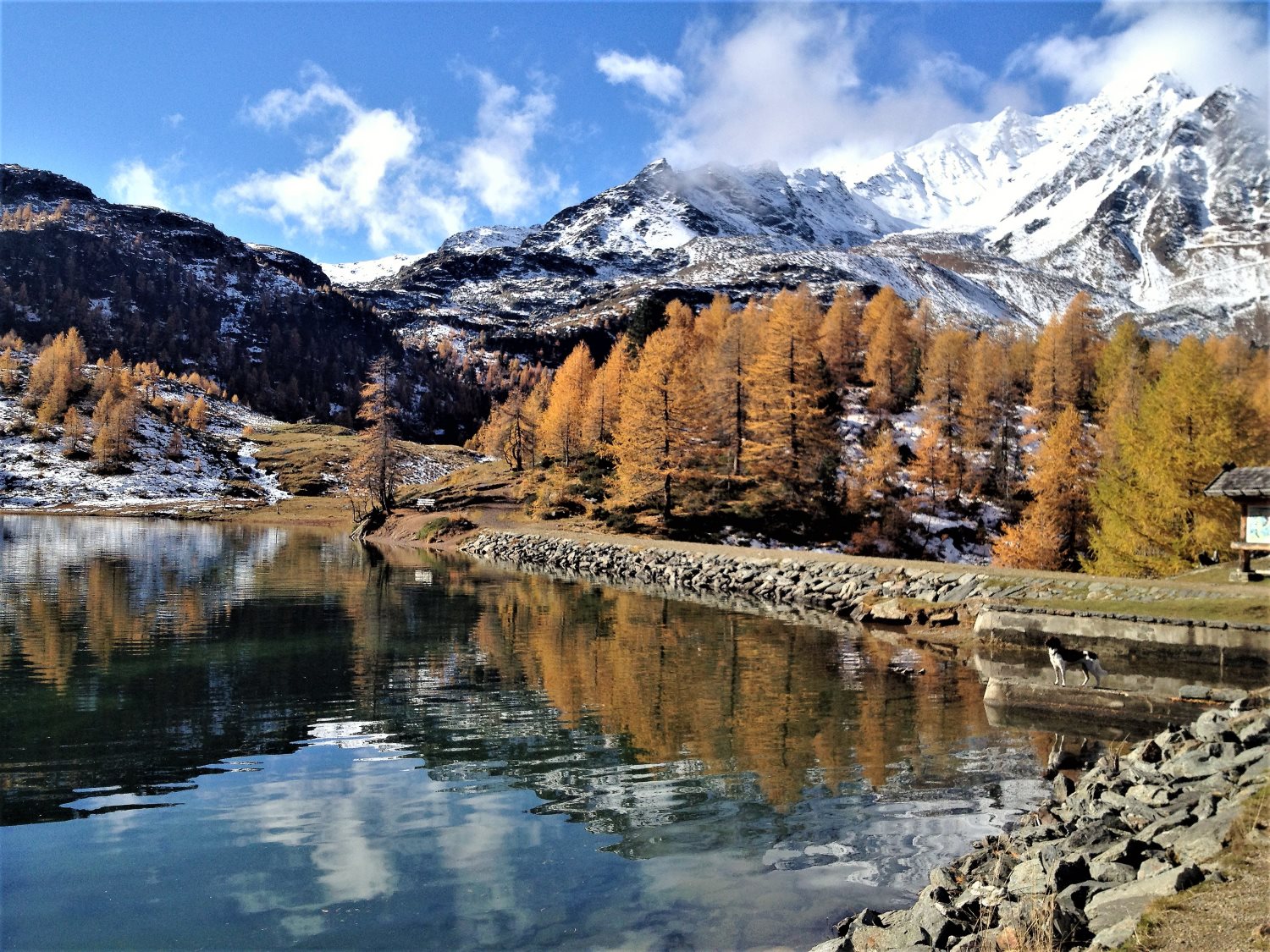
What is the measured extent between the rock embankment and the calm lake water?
3.23 ft

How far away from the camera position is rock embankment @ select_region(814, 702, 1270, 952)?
7.43 meters

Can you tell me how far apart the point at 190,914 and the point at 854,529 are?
58780 millimetres

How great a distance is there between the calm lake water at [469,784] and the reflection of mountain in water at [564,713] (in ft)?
0.29

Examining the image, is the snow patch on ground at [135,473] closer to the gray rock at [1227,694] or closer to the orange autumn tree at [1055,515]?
the orange autumn tree at [1055,515]

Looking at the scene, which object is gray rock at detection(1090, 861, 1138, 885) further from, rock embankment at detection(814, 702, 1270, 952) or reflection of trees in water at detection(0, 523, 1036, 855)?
reflection of trees in water at detection(0, 523, 1036, 855)

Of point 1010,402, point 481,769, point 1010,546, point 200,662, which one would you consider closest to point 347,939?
point 481,769

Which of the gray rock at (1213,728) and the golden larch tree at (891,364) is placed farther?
the golden larch tree at (891,364)

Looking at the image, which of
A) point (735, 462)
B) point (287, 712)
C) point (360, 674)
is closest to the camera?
point (287, 712)

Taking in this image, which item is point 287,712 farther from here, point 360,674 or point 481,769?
point 481,769

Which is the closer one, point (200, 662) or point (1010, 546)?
point (200, 662)

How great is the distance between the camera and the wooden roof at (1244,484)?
98.6 feet

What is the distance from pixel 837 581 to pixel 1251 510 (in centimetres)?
1711

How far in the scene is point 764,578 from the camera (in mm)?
44469

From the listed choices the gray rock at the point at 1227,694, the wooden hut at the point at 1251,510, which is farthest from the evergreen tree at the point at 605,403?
the gray rock at the point at 1227,694
